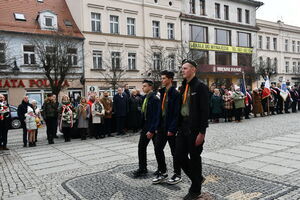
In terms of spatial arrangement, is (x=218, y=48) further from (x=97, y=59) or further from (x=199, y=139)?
(x=199, y=139)

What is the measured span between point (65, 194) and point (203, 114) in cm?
261

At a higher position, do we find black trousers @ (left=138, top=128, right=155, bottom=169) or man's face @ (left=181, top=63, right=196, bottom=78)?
man's face @ (left=181, top=63, right=196, bottom=78)

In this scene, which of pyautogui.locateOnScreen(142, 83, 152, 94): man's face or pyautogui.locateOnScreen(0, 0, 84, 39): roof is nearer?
pyautogui.locateOnScreen(142, 83, 152, 94): man's face

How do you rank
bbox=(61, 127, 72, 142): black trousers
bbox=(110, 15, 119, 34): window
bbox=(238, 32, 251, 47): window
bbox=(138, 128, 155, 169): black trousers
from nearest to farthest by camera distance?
1. bbox=(138, 128, 155, 169): black trousers
2. bbox=(61, 127, 72, 142): black trousers
3. bbox=(110, 15, 119, 34): window
4. bbox=(238, 32, 251, 47): window

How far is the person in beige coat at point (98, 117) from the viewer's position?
1078cm

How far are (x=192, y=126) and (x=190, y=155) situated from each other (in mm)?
433

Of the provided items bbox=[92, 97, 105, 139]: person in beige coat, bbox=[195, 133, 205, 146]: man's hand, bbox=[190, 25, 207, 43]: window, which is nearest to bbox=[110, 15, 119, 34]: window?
bbox=[190, 25, 207, 43]: window

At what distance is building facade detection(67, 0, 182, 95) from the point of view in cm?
2653

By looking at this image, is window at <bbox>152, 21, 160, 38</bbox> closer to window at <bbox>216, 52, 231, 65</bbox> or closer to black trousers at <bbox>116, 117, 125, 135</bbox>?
window at <bbox>216, 52, 231, 65</bbox>

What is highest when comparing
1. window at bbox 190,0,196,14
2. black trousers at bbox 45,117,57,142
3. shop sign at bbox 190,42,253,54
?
window at bbox 190,0,196,14

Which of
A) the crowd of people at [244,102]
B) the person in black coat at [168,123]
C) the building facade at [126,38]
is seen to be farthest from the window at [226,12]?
the person in black coat at [168,123]

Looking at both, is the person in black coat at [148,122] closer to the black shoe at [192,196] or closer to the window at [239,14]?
the black shoe at [192,196]

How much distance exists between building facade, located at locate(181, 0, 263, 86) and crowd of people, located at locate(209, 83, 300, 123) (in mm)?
13938

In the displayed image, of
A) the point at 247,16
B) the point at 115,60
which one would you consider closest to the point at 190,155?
the point at 115,60
